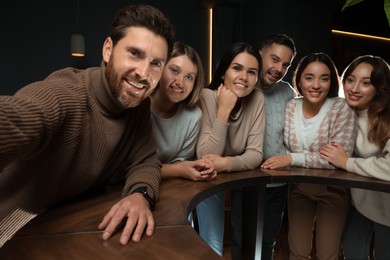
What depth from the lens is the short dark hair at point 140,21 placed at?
45.8 inches

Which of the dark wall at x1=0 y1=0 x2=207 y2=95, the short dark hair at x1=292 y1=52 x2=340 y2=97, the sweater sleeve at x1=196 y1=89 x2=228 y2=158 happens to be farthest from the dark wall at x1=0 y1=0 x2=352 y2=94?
the sweater sleeve at x1=196 y1=89 x2=228 y2=158

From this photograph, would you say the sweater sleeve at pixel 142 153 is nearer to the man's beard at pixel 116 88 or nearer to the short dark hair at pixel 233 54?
the man's beard at pixel 116 88

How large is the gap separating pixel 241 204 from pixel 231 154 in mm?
373

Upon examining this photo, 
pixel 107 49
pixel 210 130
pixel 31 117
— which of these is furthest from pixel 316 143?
pixel 31 117

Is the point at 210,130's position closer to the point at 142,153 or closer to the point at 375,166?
the point at 142,153

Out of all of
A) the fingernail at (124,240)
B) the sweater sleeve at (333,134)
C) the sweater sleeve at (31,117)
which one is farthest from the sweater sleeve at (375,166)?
the sweater sleeve at (31,117)

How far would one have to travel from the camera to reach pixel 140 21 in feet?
3.82

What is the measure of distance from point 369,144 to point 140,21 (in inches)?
61.0

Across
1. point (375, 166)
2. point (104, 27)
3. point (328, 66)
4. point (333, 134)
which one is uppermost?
point (104, 27)

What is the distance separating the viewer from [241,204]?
220 centimetres

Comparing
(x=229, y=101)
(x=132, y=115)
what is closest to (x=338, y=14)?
(x=229, y=101)

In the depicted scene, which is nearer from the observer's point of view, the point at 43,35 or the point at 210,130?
the point at 210,130

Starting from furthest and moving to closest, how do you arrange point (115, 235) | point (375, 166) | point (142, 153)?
point (375, 166), point (142, 153), point (115, 235)

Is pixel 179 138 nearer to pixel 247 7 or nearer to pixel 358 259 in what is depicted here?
pixel 358 259
